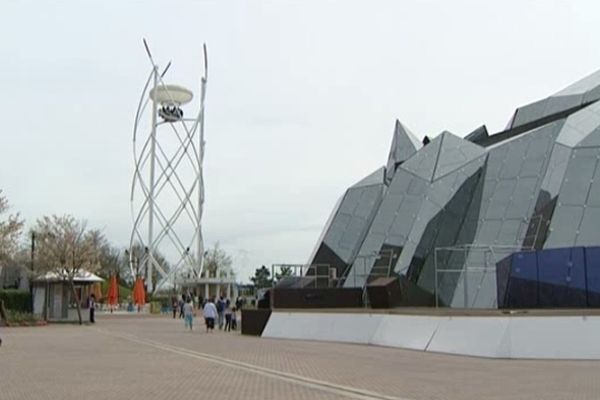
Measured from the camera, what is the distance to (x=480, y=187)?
31.9m

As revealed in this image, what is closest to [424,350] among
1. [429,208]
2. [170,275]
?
[429,208]

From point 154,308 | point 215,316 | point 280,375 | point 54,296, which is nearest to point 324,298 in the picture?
point 215,316

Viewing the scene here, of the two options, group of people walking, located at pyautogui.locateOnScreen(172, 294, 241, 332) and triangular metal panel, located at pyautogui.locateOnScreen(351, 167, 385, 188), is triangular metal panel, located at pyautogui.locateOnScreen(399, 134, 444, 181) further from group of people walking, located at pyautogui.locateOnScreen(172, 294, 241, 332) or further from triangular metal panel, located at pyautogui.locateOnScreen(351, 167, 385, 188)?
group of people walking, located at pyautogui.locateOnScreen(172, 294, 241, 332)

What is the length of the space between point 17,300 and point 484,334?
110 ft

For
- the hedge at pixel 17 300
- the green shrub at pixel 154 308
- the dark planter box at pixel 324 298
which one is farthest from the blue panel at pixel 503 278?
the green shrub at pixel 154 308

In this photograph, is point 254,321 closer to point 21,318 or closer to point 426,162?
point 426,162

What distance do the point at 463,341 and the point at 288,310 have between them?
9.84 m

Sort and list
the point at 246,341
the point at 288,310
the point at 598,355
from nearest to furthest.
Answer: the point at 598,355
the point at 246,341
the point at 288,310

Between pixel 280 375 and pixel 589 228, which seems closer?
pixel 280 375

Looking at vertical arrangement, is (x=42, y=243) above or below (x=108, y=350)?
above

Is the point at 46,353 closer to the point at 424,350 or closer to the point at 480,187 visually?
the point at 424,350

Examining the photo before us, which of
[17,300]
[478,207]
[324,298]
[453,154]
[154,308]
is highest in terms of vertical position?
[453,154]

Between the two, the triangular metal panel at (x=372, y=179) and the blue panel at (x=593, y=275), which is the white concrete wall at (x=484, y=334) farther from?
the triangular metal panel at (x=372, y=179)

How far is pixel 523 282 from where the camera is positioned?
20672 millimetres
